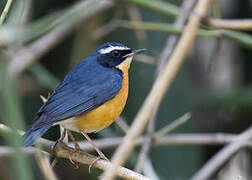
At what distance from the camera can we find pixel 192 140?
447 centimetres

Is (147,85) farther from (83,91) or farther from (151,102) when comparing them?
(151,102)

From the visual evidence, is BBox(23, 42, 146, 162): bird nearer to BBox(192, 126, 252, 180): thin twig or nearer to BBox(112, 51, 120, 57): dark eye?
BBox(112, 51, 120, 57): dark eye

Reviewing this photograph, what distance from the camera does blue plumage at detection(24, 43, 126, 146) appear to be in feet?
11.1

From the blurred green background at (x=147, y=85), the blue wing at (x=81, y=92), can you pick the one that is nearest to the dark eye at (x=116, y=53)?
the blue wing at (x=81, y=92)

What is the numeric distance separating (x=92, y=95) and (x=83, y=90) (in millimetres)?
105

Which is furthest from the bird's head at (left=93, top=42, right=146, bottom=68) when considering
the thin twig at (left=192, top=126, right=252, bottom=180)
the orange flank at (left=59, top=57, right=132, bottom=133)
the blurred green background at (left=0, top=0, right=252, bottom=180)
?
the thin twig at (left=192, top=126, right=252, bottom=180)

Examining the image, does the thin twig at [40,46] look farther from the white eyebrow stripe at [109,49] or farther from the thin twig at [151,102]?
the thin twig at [151,102]

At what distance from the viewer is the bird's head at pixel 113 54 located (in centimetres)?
389

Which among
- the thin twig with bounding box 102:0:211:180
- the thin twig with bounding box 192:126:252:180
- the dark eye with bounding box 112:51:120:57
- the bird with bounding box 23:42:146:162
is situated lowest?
the thin twig with bounding box 192:126:252:180

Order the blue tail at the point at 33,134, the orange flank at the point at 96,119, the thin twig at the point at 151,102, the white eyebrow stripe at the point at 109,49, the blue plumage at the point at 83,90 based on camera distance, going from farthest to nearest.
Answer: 1. the white eyebrow stripe at the point at 109,49
2. the orange flank at the point at 96,119
3. the blue plumage at the point at 83,90
4. the blue tail at the point at 33,134
5. the thin twig at the point at 151,102

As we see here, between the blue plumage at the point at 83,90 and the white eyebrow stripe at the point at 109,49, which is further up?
the white eyebrow stripe at the point at 109,49

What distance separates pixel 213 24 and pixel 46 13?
3496mm

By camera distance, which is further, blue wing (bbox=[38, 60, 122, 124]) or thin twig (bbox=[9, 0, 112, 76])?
thin twig (bbox=[9, 0, 112, 76])

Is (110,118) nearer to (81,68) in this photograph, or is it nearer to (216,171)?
(81,68)
